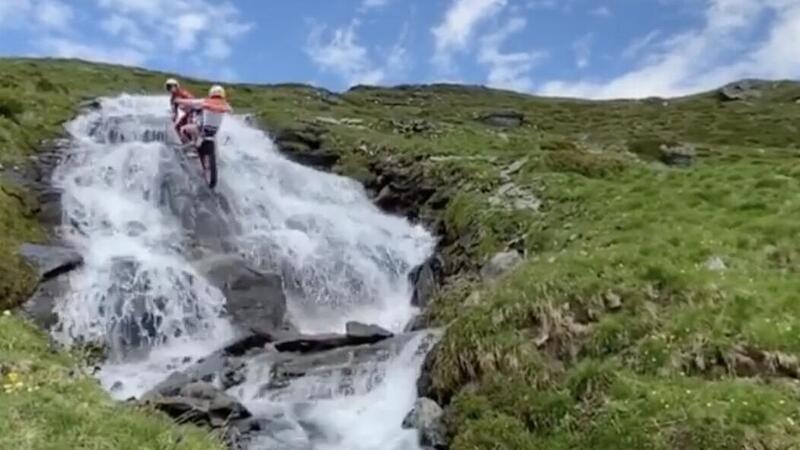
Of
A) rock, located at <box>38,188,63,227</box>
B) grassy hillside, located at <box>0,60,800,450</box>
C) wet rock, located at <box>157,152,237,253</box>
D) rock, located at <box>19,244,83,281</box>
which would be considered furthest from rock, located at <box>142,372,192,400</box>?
rock, located at <box>38,188,63,227</box>

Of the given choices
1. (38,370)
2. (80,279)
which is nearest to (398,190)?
(80,279)

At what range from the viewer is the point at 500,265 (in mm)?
21625

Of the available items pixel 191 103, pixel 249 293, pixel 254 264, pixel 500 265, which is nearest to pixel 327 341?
pixel 249 293

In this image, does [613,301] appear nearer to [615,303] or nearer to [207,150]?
[615,303]

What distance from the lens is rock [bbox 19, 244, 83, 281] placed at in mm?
24078

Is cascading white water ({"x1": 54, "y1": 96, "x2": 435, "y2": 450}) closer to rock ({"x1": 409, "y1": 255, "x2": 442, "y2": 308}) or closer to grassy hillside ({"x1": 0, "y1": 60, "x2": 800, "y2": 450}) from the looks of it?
rock ({"x1": 409, "y1": 255, "x2": 442, "y2": 308})

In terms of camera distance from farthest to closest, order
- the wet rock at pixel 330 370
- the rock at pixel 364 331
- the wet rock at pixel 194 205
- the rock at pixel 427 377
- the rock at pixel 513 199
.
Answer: the wet rock at pixel 194 205 < the rock at pixel 513 199 < the rock at pixel 364 331 < the wet rock at pixel 330 370 < the rock at pixel 427 377

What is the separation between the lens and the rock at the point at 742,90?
12151 centimetres

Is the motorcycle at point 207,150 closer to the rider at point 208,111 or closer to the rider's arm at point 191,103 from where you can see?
the rider at point 208,111

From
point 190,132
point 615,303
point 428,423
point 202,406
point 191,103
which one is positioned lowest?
point 428,423

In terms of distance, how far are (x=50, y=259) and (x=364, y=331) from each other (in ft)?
29.8

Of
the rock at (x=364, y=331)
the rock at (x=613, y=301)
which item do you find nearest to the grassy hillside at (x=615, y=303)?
the rock at (x=613, y=301)

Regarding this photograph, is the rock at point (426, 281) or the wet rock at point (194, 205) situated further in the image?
the wet rock at point (194, 205)

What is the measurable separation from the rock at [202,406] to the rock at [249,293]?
5.30 metres
